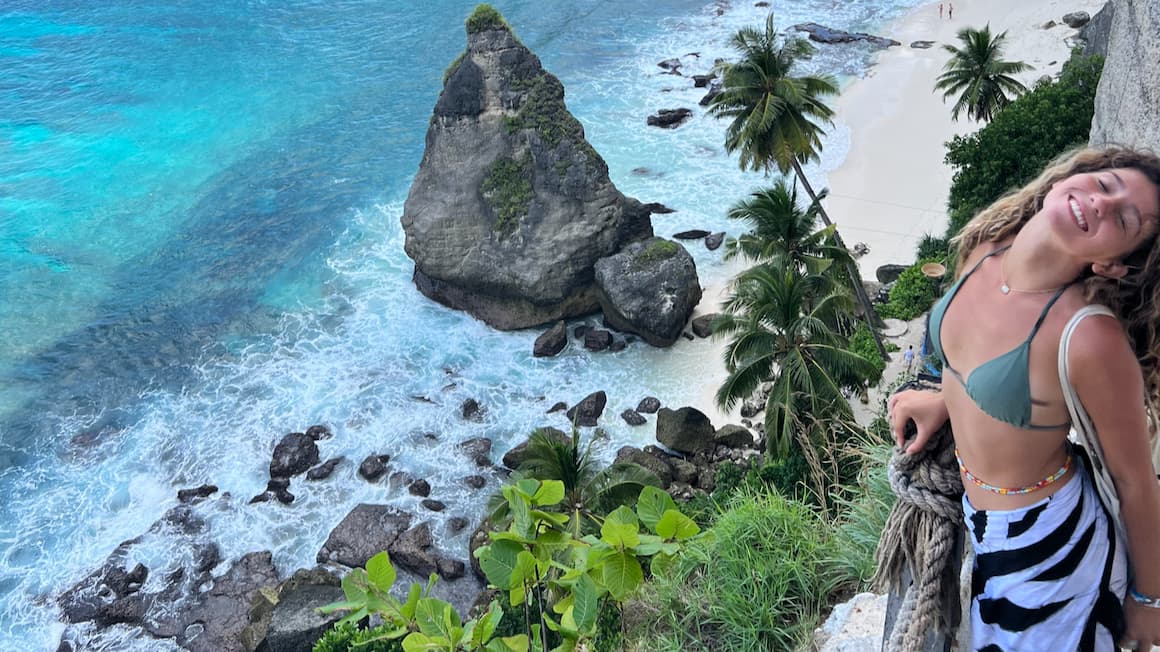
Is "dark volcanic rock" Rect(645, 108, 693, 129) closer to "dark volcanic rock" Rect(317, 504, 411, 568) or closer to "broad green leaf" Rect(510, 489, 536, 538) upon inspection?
"dark volcanic rock" Rect(317, 504, 411, 568)

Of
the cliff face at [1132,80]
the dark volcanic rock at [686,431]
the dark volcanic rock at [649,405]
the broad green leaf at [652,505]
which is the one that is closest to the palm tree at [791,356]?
the dark volcanic rock at [686,431]

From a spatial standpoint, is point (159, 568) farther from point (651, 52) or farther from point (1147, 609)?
point (651, 52)

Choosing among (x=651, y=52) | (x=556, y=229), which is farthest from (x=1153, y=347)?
(x=651, y=52)

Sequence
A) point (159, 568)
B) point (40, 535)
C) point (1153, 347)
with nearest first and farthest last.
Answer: point (1153, 347) < point (159, 568) < point (40, 535)

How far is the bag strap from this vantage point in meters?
3.42

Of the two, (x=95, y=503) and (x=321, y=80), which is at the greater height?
(x=321, y=80)

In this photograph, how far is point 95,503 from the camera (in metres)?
25.0

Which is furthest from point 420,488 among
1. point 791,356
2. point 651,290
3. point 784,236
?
point 784,236

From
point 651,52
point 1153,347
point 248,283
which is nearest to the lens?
point 1153,347

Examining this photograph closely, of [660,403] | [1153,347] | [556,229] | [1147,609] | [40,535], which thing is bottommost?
[40,535]

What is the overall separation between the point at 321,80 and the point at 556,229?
2734 centimetres

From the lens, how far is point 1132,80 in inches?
394

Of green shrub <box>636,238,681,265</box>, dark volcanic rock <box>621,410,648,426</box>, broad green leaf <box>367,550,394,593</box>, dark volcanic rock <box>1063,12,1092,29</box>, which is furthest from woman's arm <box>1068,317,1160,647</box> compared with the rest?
dark volcanic rock <box>1063,12,1092,29</box>

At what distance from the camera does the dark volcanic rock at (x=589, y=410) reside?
24.7 meters
